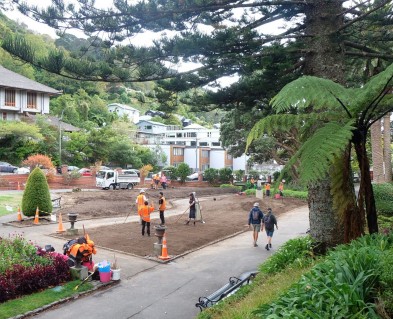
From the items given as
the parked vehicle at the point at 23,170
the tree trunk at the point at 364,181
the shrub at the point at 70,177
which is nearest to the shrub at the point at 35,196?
the tree trunk at the point at 364,181

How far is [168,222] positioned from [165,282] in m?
9.19

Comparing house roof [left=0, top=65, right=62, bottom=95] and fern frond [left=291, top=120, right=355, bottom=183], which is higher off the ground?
house roof [left=0, top=65, right=62, bottom=95]

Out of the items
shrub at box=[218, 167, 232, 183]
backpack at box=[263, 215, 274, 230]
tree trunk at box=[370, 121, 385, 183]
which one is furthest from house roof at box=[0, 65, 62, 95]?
backpack at box=[263, 215, 274, 230]

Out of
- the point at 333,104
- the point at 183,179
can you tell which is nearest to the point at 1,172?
the point at 183,179

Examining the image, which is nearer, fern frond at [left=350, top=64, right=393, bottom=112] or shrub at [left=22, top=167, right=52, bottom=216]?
fern frond at [left=350, top=64, right=393, bottom=112]

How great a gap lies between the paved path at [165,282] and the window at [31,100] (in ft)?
117

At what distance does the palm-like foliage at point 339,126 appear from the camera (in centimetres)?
446

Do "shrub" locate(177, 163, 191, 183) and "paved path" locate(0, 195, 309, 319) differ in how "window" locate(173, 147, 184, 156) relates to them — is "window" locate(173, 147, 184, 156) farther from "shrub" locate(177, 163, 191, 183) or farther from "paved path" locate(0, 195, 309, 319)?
"paved path" locate(0, 195, 309, 319)

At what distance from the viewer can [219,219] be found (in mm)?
20781

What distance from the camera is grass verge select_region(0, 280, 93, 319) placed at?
7.85 m

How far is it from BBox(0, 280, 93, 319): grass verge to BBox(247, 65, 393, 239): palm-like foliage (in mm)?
6010

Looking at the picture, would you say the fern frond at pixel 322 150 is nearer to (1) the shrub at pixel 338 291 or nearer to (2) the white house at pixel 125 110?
(1) the shrub at pixel 338 291

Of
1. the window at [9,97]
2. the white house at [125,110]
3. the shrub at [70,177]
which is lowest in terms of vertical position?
the shrub at [70,177]

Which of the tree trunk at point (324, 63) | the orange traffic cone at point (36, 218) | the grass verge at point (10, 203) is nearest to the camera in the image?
the tree trunk at point (324, 63)
